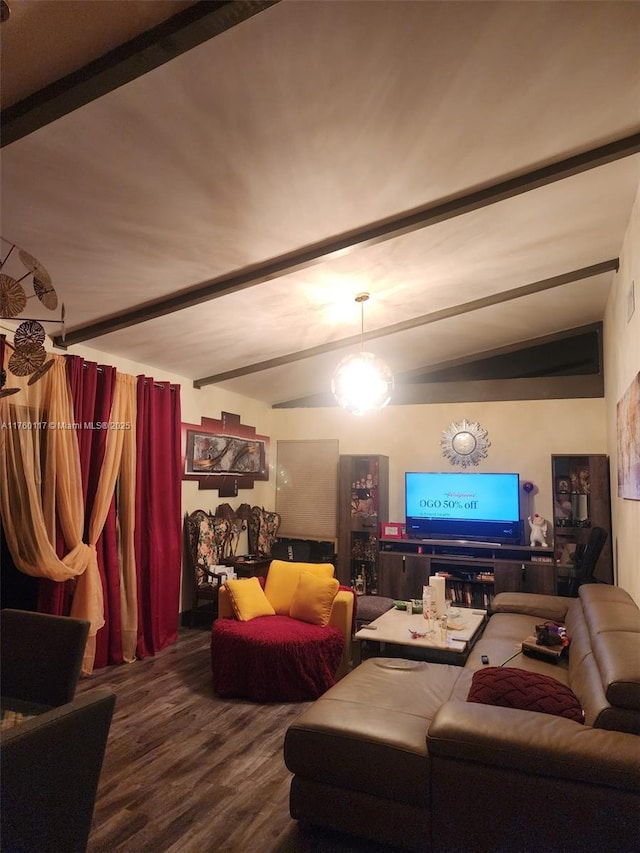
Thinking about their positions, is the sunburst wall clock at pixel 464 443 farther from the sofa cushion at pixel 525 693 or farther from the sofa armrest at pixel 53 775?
the sofa armrest at pixel 53 775

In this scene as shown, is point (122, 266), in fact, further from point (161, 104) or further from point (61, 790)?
point (61, 790)

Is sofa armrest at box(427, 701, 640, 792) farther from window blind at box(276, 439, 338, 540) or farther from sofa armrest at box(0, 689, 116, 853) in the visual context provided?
window blind at box(276, 439, 338, 540)

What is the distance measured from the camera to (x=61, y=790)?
51.6 inches

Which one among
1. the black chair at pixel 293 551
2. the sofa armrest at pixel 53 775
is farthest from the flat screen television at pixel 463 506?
the sofa armrest at pixel 53 775

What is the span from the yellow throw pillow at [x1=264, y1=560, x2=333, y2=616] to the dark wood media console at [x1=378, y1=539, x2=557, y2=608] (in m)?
1.68

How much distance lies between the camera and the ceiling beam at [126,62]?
5.00 feet

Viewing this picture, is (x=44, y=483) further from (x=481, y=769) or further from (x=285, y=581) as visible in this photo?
(x=481, y=769)

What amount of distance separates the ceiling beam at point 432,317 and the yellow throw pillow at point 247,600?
219 cm

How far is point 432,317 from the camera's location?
443cm

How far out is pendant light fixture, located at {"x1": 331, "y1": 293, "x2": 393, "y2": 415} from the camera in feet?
11.7

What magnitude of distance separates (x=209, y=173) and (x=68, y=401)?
2132 millimetres

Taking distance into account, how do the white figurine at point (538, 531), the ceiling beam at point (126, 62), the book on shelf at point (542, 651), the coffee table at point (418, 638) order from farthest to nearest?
the white figurine at point (538, 531) < the coffee table at point (418, 638) < the book on shelf at point (542, 651) < the ceiling beam at point (126, 62)

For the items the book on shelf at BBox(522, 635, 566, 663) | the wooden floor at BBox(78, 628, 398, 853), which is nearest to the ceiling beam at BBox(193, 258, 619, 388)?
the book on shelf at BBox(522, 635, 566, 663)

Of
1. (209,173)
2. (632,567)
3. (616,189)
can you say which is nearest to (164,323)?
(209,173)
